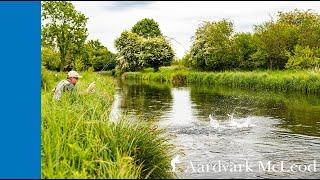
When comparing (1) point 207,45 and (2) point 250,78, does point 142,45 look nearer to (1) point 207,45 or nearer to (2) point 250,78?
(2) point 250,78

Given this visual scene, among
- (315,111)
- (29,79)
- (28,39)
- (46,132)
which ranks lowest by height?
(315,111)

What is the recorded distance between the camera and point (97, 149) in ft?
22.8

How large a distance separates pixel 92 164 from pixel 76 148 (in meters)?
0.28

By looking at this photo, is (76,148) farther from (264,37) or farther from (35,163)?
(264,37)

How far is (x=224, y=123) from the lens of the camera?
53.1 feet

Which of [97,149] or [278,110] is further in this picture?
[278,110]

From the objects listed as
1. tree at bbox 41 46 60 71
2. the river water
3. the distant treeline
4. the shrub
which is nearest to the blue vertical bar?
the river water

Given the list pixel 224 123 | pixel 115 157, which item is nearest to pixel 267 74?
pixel 224 123

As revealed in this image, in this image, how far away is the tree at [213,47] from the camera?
48.2 metres

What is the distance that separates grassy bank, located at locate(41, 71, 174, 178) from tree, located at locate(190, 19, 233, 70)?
39.5 metres

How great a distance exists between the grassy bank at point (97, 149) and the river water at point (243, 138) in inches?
27.4

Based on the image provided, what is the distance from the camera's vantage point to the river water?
9.28 metres

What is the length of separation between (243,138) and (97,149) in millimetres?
6733

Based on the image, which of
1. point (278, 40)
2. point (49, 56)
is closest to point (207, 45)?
point (278, 40)
